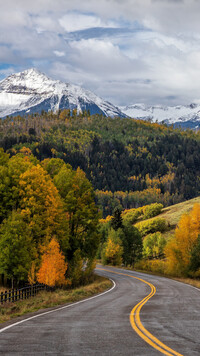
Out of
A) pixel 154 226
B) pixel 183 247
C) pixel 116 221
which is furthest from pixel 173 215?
pixel 183 247

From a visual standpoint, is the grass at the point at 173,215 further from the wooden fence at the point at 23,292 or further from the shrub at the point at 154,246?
the wooden fence at the point at 23,292

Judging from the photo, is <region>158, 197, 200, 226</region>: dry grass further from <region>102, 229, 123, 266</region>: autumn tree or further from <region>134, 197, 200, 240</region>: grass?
<region>102, 229, 123, 266</region>: autumn tree

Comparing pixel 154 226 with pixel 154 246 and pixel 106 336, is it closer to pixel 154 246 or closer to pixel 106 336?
pixel 154 246

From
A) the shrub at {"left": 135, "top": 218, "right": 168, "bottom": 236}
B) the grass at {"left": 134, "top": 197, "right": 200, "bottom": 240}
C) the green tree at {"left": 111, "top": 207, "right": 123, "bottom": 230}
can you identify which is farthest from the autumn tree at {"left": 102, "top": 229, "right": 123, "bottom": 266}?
the shrub at {"left": 135, "top": 218, "right": 168, "bottom": 236}

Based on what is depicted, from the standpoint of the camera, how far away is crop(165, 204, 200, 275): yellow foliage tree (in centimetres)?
6022

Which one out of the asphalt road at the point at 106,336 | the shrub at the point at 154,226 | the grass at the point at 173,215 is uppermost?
the grass at the point at 173,215

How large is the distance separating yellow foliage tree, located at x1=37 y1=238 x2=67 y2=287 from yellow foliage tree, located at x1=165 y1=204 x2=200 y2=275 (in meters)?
28.7

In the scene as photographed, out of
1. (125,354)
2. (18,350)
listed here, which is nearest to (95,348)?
(125,354)

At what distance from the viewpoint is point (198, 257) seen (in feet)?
181

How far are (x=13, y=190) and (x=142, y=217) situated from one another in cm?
12284

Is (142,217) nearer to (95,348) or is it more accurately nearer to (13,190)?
(13,190)

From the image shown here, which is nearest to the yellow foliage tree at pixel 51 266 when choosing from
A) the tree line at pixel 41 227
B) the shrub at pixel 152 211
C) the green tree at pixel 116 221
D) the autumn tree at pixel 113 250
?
the tree line at pixel 41 227

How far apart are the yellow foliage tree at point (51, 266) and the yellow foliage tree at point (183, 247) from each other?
28750mm

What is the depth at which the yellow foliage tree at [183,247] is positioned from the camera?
6022cm
